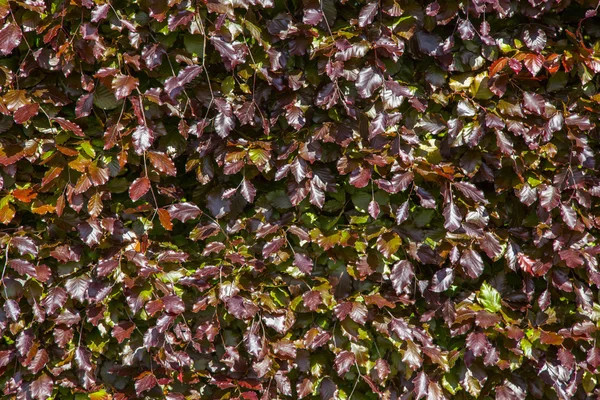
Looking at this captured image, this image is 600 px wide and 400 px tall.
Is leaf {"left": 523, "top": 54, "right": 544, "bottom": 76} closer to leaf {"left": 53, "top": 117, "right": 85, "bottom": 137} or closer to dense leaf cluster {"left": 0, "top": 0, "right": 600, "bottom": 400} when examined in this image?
dense leaf cluster {"left": 0, "top": 0, "right": 600, "bottom": 400}

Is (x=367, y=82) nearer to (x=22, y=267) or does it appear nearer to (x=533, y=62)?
(x=533, y=62)

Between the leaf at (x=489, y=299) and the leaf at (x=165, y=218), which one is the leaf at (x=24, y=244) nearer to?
the leaf at (x=165, y=218)

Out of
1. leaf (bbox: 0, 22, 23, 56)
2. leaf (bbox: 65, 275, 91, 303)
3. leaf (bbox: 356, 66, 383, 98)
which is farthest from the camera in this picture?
leaf (bbox: 65, 275, 91, 303)

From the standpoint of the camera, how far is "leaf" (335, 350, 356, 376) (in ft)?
6.86

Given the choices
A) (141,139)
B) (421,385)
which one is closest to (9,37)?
(141,139)

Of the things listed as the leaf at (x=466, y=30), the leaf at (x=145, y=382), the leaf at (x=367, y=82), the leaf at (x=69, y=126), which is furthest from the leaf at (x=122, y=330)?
the leaf at (x=466, y=30)

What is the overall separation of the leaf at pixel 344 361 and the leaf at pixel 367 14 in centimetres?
118

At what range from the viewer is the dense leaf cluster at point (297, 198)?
1.97 meters

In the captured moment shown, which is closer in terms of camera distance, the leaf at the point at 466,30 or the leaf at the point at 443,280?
the leaf at the point at 466,30

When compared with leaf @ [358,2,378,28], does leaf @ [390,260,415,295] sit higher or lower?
lower

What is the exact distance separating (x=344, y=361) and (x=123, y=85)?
1252 millimetres

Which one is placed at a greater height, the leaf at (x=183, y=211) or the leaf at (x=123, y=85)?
the leaf at (x=123, y=85)

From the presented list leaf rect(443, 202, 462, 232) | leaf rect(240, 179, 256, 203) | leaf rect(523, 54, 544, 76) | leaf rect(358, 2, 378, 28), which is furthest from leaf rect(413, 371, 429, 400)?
leaf rect(358, 2, 378, 28)

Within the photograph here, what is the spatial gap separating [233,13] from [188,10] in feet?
0.49
